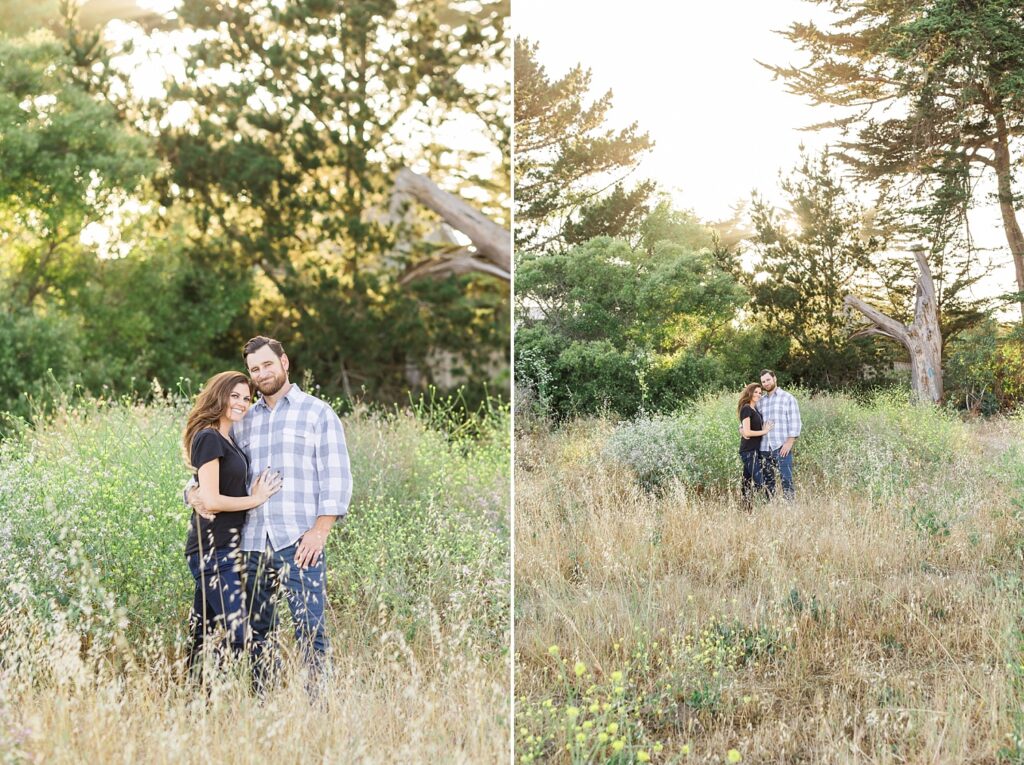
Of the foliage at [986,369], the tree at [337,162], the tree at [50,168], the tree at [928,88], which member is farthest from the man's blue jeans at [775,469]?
the tree at [50,168]

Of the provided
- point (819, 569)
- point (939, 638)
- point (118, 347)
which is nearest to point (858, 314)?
point (819, 569)

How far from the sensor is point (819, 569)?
363 cm

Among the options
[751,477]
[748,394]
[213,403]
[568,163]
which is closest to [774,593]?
[751,477]

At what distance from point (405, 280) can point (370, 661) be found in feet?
32.5

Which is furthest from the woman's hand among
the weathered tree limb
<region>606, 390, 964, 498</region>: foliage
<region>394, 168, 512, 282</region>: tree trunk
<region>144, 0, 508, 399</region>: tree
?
the weathered tree limb

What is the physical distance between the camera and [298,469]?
123 inches

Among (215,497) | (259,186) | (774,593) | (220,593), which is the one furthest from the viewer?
(259,186)

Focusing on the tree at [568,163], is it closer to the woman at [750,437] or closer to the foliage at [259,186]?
the woman at [750,437]

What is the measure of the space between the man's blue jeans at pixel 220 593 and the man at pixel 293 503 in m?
0.05

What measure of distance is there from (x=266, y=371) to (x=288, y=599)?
2.63 feet

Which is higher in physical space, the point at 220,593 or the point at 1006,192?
the point at 1006,192

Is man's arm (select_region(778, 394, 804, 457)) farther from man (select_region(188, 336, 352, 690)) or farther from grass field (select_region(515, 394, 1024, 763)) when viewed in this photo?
man (select_region(188, 336, 352, 690))

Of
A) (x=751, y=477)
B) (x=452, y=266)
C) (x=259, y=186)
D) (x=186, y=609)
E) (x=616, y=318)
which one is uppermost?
(x=259, y=186)

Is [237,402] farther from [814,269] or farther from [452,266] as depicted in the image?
[452,266]
